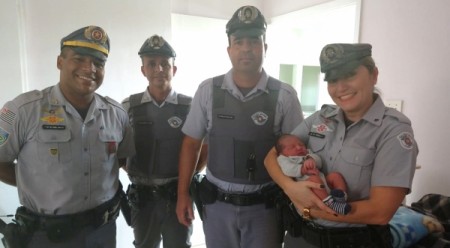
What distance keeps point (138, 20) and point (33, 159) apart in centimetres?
181

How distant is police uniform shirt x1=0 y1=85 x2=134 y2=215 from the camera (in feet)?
4.06

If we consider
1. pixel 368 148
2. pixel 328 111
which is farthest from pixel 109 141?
pixel 368 148

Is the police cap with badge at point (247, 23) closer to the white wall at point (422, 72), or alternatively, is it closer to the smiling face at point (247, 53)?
the smiling face at point (247, 53)

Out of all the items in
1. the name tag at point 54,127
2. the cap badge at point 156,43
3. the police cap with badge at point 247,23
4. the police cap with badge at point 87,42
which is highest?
the police cap with badge at point 247,23

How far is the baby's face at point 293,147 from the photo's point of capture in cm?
125

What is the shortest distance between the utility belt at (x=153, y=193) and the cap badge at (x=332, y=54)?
119 centimetres

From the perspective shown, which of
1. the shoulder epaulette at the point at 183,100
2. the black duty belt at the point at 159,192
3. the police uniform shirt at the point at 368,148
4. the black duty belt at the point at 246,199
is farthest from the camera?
the shoulder epaulette at the point at 183,100

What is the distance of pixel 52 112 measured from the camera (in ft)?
4.25

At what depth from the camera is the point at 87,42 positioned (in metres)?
1.31

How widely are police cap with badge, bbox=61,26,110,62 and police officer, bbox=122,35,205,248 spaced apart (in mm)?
471

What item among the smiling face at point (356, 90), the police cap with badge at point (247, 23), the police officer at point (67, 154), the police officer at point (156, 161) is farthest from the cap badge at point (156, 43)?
the smiling face at point (356, 90)

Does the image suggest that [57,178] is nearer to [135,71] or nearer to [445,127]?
[135,71]

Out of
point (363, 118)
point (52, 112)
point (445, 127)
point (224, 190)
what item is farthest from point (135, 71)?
point (445, 127)

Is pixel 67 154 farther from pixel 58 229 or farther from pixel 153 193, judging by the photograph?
pixel 153 193
